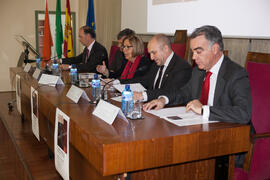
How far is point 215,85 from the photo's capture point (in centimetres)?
179

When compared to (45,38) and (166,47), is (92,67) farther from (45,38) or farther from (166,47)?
(45,38)

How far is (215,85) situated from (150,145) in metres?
0.70

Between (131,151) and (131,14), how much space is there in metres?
3.35

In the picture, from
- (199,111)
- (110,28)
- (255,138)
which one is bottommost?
(255,138)

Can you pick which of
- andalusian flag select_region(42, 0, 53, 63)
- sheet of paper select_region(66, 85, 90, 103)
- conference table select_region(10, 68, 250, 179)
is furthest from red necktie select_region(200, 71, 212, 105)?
andalusian flag select_region(42, 0, 53, 63)

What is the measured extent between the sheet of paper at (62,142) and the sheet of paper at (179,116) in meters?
0.50

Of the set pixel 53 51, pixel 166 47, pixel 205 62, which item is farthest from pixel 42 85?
pixel 53 51

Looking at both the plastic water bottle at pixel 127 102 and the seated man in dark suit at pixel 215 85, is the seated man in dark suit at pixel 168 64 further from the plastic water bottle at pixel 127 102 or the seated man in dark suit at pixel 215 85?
the plastic water bottle at pixel 127 102

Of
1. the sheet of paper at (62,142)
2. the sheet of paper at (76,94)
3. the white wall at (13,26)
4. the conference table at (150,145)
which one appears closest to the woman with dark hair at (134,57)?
the sheet of paper at (76,94)

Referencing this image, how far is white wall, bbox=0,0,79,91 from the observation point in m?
5.93

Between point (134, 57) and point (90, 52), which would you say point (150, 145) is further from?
point (90, 52)

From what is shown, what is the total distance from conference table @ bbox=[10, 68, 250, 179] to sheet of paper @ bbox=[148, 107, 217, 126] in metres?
0.05

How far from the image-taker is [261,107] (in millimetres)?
1784

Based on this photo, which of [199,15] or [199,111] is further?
[199,15]
